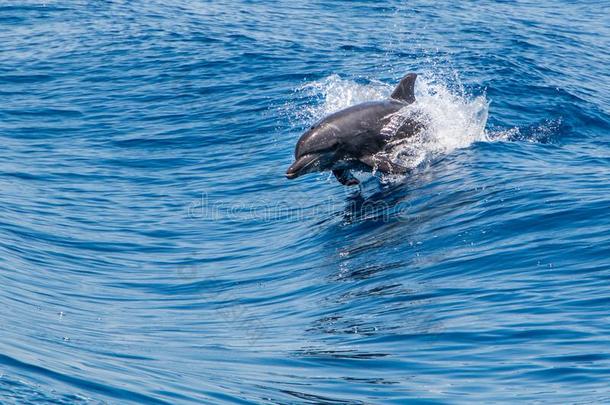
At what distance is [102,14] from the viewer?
32.0m

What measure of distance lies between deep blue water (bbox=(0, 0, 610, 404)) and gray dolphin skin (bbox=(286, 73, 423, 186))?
2.30 ft

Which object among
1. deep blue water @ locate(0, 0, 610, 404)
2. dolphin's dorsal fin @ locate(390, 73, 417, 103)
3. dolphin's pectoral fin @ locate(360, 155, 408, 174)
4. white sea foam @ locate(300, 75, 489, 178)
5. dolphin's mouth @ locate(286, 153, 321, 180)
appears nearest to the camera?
deep blue water @ locate(0, 0, 610, 404)

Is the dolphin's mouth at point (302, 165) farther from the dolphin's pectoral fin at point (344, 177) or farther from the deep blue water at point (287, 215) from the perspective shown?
the deep blue water at point (287, 215)

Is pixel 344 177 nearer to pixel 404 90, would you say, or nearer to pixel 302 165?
pixel 302 165

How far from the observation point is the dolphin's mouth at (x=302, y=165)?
51.0 feet

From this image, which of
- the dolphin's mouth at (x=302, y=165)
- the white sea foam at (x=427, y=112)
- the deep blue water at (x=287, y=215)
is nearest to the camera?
the deep blue water at (x=287, y=215)

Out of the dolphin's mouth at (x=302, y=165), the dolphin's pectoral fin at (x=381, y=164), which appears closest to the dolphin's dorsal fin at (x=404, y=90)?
the dolphin's pectoral fin at (x=381, y=164)

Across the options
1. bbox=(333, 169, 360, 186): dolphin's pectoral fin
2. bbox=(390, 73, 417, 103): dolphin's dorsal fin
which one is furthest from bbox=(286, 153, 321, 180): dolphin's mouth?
bbox=(390, 73, 417, 103): dolphin's dorsal fin

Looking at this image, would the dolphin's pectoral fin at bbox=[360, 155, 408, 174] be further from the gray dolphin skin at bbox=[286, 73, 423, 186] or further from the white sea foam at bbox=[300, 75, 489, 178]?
the white sea foam at bbox=[300, 75, 489, 178]

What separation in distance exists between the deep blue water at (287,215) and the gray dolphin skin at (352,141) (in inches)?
27.6

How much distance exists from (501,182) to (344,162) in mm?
2539

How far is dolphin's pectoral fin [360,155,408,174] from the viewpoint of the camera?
16250mm

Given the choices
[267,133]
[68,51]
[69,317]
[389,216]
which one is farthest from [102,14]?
[69,317]

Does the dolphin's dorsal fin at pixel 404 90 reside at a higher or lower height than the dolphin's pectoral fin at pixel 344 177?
higher
